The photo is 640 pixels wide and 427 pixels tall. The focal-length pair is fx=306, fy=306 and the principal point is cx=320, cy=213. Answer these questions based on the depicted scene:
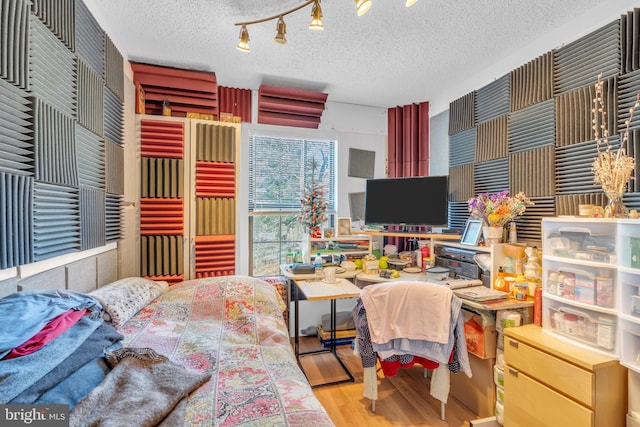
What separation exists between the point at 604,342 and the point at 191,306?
8.46 ft

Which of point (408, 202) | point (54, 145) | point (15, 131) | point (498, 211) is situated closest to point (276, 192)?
point (408, 202)

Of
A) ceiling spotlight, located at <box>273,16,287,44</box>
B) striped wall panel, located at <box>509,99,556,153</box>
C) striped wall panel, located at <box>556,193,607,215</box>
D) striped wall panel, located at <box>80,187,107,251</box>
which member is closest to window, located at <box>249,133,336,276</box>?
striped wall panel, located at <box>80,187,107,251</box>

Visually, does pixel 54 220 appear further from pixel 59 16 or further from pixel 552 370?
pixel 552 370

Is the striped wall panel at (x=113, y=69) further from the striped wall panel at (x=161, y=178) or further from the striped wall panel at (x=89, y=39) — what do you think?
the striped wall panel at (x=161, y=178)

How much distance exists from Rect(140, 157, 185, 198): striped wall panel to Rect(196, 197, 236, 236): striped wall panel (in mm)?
240

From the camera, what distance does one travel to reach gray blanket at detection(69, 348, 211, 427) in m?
1.03

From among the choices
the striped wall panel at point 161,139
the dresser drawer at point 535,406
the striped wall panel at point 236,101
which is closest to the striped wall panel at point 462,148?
the dresser drawer at point 535,406

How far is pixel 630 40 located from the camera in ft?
5.97

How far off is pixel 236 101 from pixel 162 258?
1.84 meters

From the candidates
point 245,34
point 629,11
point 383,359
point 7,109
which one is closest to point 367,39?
point 245,34

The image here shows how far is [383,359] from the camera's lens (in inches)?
85.1

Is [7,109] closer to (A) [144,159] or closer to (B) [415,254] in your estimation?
(A) [144,159]

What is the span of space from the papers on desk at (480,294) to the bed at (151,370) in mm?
1324

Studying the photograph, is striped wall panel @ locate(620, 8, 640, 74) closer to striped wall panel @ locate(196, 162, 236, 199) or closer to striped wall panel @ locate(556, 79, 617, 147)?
striped wall panel @ locate(556, 79, 617, 147)
